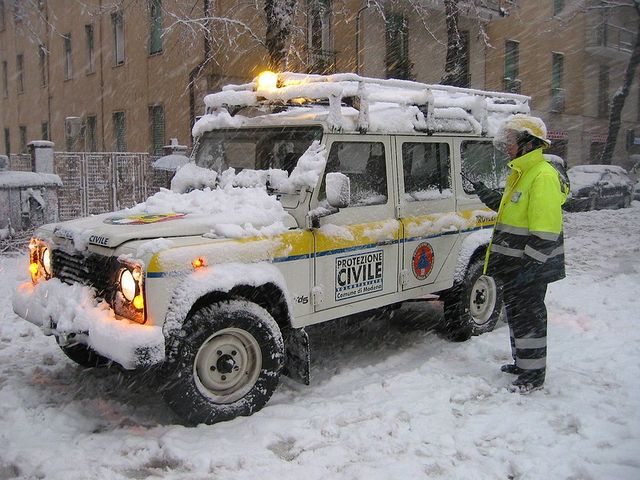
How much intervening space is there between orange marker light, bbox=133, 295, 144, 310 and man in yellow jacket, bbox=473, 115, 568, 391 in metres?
2.82

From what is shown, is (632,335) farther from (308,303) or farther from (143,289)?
(143,289)

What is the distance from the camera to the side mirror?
Result: 4359mm

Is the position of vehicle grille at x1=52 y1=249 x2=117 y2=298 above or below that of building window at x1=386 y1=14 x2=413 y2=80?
below

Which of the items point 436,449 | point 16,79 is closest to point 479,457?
point 436,449

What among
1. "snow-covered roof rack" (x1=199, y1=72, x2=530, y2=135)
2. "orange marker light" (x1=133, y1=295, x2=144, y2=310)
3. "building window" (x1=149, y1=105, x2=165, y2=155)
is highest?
"building window" (x1=149, y1=105, x2=165, y2=155)

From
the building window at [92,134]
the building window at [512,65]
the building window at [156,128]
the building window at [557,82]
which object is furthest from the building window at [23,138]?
the building window at [557,82]

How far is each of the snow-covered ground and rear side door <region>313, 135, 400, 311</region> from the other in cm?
80

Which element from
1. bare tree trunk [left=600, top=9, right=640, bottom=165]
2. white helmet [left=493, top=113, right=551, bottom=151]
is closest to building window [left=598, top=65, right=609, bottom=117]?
bare tree trunk [left=600, top=9, right=640, bottom=165]

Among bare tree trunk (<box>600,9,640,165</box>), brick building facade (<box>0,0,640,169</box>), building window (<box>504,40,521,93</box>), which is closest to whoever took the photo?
brick building facade (<box>0,0,640,169</box>)

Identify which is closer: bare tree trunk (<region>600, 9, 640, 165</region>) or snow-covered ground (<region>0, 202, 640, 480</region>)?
snow-covered ground (<region>0, 202, 640, 480</region>)

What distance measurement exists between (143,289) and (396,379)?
90.5 inches

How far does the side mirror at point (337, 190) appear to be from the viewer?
14.3ft

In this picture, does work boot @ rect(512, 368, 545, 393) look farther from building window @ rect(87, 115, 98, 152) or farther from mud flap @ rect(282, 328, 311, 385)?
building window @ rect(87, 115, 98, 152)

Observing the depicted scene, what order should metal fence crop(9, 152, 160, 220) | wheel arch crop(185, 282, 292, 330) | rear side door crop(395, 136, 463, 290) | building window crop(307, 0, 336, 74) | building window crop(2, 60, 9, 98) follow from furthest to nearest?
1. building window crop(2, 60, 9, 98)
2. building window crop(307, 0, 336, 74)
3. metal fence crop(9, 152, 160, 220)
4. rear side door crop(395, 136, 463, 290)
5. wheel arch crop(185, 282, 292, 330)
